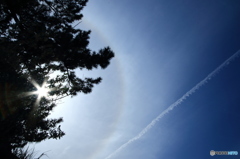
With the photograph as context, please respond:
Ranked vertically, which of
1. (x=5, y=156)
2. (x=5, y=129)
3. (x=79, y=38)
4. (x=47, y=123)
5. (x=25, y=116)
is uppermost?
(x=79, y=38)

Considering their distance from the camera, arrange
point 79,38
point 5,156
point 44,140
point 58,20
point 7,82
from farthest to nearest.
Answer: point 58,20, point 79,38, point 44,140, point 7,82, point 5,156

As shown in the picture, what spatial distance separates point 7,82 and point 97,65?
4775mm

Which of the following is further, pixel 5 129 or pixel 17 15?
pixel 17 15

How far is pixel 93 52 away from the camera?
9.17 metres

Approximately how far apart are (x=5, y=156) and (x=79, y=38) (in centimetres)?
636

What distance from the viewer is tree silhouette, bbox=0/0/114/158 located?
5000mm

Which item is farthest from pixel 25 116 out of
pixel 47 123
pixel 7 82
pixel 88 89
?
pixel 88 89

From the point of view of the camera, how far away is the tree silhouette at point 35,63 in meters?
5.00

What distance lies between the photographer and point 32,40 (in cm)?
671

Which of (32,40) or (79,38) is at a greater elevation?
(79,38)

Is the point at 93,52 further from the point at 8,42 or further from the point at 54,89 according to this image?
the point at 8,42

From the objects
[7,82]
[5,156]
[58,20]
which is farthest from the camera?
[58,20]

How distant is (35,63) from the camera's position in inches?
260

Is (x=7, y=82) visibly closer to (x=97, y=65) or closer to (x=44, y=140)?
(x=44, y=140)
